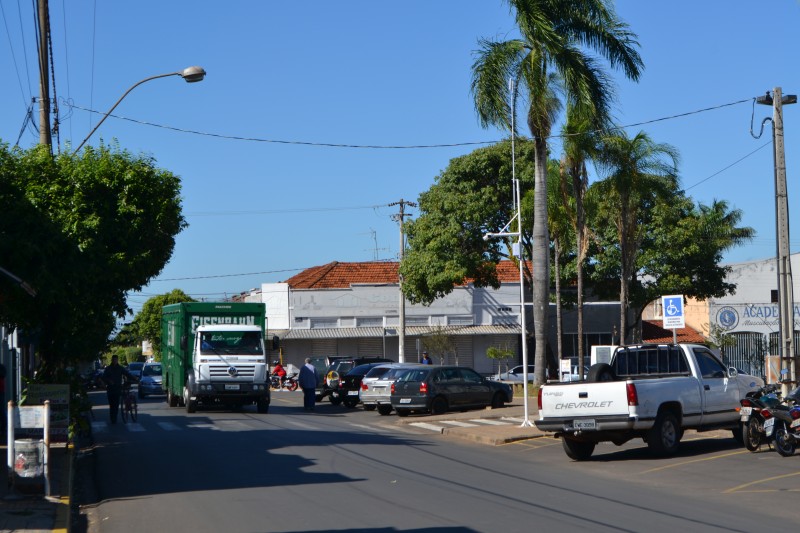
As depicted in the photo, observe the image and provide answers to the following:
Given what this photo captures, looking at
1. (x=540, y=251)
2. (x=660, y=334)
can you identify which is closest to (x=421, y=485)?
(x=540, y=251)

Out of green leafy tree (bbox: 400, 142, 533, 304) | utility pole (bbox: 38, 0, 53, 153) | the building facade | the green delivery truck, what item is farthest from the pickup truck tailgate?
the building facade

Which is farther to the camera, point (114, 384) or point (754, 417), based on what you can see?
point (114, 384)

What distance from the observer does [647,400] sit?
16.5 meters

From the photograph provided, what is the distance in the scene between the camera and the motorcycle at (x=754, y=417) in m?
16.8

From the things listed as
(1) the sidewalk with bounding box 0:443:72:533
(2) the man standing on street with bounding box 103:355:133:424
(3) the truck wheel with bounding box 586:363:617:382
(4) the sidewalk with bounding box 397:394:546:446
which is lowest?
(4) the sidewalk with bounding box 397:394:546:446

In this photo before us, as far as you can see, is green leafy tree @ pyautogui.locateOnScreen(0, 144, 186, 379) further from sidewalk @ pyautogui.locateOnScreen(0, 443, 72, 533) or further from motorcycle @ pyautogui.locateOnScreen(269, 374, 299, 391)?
motorcycle @ pyautogui.locateOnScreen(269, 374, 299, 391)

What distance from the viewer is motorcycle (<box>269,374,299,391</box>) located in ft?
167

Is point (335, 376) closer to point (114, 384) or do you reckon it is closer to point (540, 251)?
point (540, 251)

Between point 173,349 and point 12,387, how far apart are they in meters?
8.57

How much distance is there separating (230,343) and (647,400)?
16803 mm

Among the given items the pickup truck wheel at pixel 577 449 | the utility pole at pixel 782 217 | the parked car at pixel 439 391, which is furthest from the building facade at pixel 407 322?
the pickup truck wheel at pixel 577 449

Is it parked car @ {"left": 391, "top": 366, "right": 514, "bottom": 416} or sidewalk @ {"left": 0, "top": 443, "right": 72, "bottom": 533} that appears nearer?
sidewalk @ {"left": 0, "top": 443, "right": 72, "bottom": 533}

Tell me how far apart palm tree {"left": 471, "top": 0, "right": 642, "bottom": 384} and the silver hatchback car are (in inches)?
172

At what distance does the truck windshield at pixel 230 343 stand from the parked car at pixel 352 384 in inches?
164
